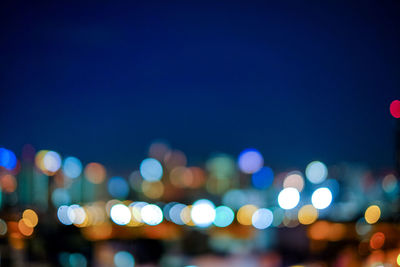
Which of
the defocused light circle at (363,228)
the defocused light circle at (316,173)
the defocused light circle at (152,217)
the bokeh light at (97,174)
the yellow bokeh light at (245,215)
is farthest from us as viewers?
the bokeh light at (97,174)

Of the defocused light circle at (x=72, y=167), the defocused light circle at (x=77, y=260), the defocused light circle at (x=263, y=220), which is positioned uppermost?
the defocused light circle at (x=72, y=167)

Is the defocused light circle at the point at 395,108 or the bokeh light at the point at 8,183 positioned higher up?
the bokeh light at the point at 8,183

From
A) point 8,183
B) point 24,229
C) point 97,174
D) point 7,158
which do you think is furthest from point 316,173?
point 97,174

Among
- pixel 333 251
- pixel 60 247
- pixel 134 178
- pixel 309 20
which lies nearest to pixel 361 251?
pixel 333 251

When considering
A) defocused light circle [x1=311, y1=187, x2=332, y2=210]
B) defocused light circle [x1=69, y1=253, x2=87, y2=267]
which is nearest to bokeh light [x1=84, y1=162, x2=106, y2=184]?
defocused light circle [x1=311, y1=187, x2=332, y2=210]

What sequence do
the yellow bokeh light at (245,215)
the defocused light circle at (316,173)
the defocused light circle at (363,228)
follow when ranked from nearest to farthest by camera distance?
1. the defocused light circle at (363,228)
2. the defocused light circle at (316,173)
3. the yellow bokeh light at (245,215)

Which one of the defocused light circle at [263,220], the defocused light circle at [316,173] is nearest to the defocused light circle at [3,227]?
the defocused light circle at [263,220]

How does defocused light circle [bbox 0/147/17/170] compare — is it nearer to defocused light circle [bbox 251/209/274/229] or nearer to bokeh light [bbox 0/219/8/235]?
bokeh light [bbox 0/219/8/235]

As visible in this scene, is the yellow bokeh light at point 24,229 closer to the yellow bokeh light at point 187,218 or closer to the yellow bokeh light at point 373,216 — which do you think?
the yellow bokeh light at point 373,216
